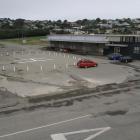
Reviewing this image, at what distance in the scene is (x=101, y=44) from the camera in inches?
2435

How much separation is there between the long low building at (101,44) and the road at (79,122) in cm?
3423

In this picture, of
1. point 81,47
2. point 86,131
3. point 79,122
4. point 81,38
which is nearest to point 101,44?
point 81,38

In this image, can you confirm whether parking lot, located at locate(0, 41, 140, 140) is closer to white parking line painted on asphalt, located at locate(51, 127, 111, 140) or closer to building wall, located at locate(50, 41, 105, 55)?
white parking line painted on asphalt, located at locate(51, 127, 111, 140)

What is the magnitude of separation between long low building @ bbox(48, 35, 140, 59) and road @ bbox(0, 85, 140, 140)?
3423 centimetres

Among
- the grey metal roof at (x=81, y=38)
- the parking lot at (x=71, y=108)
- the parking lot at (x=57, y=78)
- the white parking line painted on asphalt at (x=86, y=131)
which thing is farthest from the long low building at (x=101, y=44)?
→ the white parking line painted on asphalt at (x=86, y=131)

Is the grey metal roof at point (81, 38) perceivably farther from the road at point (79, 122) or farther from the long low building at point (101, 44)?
the road at point (79, 122)

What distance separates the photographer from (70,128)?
16359mm

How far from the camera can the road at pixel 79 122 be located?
595 inches

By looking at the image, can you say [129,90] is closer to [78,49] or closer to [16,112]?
[16,112]

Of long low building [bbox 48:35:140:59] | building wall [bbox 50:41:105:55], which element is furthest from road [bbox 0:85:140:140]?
building wall [bbox 50:41:105:55]

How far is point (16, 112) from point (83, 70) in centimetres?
2271

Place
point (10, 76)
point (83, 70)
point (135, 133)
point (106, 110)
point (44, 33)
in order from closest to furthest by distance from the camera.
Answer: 1. point (135, 133)
2. point (106, 110)
3. point (10, 76)
4. point (83, 70)
5. point (44, 33)

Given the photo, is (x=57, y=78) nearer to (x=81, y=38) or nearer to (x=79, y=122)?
(x=79, y=122)

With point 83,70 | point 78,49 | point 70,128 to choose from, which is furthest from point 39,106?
point 78,49
